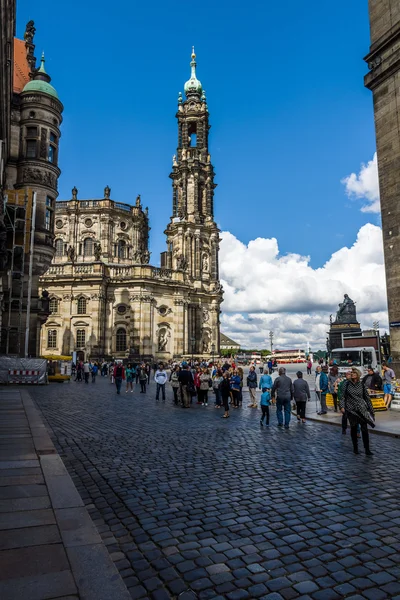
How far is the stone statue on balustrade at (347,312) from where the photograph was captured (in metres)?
52.2

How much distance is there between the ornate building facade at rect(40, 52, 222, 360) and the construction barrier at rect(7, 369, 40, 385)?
20.9 m

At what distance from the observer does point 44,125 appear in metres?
28.9

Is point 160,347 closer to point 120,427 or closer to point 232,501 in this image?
point 120,427

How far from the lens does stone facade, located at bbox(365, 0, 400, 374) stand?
18.0 meters

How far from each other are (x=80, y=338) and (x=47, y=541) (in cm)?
4484

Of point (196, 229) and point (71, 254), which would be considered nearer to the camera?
point (71, 254)

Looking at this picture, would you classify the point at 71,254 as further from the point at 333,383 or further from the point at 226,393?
the point at 333,383

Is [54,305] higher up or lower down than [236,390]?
higher up

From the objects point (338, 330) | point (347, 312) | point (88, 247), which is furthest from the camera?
point (88, 247)

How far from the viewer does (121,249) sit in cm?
5616

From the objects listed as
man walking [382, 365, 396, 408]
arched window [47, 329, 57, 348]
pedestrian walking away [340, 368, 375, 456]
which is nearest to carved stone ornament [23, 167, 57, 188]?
arched window [47, 329, 57, 348]

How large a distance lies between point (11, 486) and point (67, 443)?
11.1 feet

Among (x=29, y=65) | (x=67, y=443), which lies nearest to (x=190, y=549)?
(x=67, y=443)

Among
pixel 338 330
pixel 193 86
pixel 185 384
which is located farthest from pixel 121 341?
pixel 193 86
